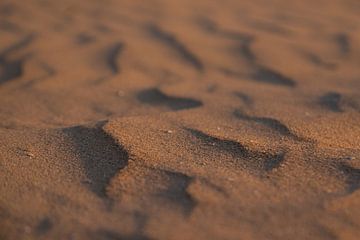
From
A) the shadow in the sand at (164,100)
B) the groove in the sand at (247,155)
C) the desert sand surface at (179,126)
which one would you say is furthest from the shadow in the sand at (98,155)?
the shadow in the sand at (164,100)

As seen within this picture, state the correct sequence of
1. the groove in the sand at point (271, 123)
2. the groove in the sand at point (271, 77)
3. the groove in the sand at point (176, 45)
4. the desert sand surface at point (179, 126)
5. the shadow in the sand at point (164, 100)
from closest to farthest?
1. the desert sand surface at point (179, 126)
2. the groove in the sand at point (271, 123)
3. the shadow in the sand at point (164, 100)
4. the groove in the sand at point (271, 77)
5. the groove in the sand at point (176, 45)

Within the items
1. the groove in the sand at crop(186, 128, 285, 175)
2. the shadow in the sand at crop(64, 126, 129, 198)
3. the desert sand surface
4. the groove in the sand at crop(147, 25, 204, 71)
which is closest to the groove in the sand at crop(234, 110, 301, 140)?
the desert sand surface

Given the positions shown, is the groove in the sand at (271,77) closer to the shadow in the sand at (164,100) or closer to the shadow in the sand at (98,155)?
the shadow in the sand at (164,100)

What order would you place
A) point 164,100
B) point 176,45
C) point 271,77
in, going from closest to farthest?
point 164,100 → point 271,77 → point 176,45

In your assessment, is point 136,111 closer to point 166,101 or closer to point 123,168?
point 166,101

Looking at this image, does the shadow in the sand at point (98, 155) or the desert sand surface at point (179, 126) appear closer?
the desert sand surface at point (179, 126)

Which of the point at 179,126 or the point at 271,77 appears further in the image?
the point at 271,77

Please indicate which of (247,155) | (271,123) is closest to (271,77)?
(271,123)

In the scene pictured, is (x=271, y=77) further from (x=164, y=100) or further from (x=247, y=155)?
(x=247, y=155)
